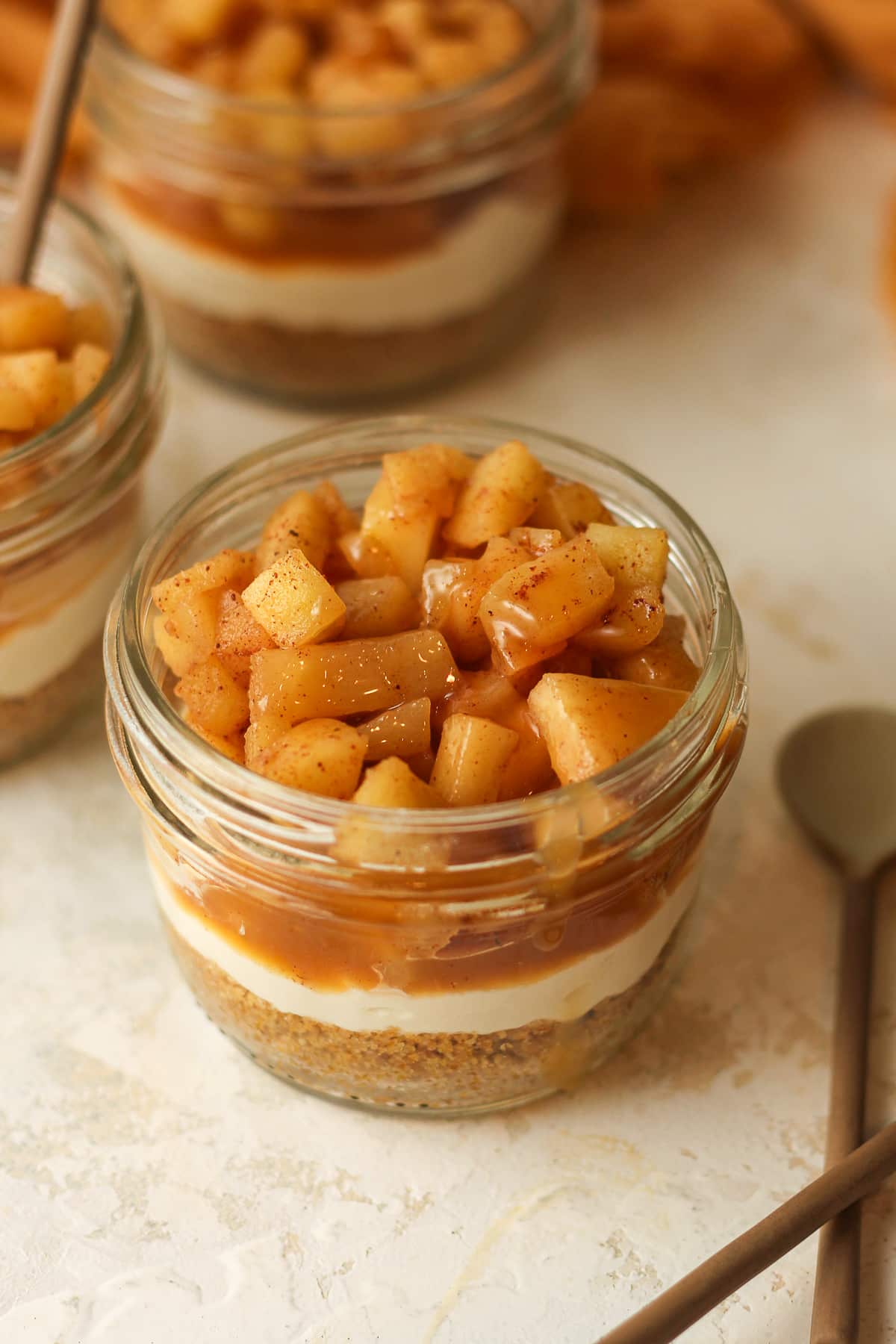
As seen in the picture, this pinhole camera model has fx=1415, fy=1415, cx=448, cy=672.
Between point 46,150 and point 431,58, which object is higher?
point 431,58

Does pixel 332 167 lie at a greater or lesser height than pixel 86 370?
greater

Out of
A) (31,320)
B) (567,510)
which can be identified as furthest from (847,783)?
(31,320)

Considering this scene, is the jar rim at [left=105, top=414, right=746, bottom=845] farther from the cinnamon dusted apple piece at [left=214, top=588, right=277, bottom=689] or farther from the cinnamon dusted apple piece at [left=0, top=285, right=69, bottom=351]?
the cinnamon dusted apple piece at [left=0, top=285, right=69, bottom=351]

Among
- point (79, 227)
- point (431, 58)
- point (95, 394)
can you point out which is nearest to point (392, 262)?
point (431, 58)

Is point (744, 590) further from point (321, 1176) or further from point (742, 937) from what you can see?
point (321, 1176)

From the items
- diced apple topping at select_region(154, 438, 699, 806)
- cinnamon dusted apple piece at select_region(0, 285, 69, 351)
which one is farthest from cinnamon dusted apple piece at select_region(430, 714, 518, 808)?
cinnamon dusted apple piece at select_region(0, 285, 69, 351)

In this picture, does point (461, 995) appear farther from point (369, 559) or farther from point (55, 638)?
point (55, 638)
